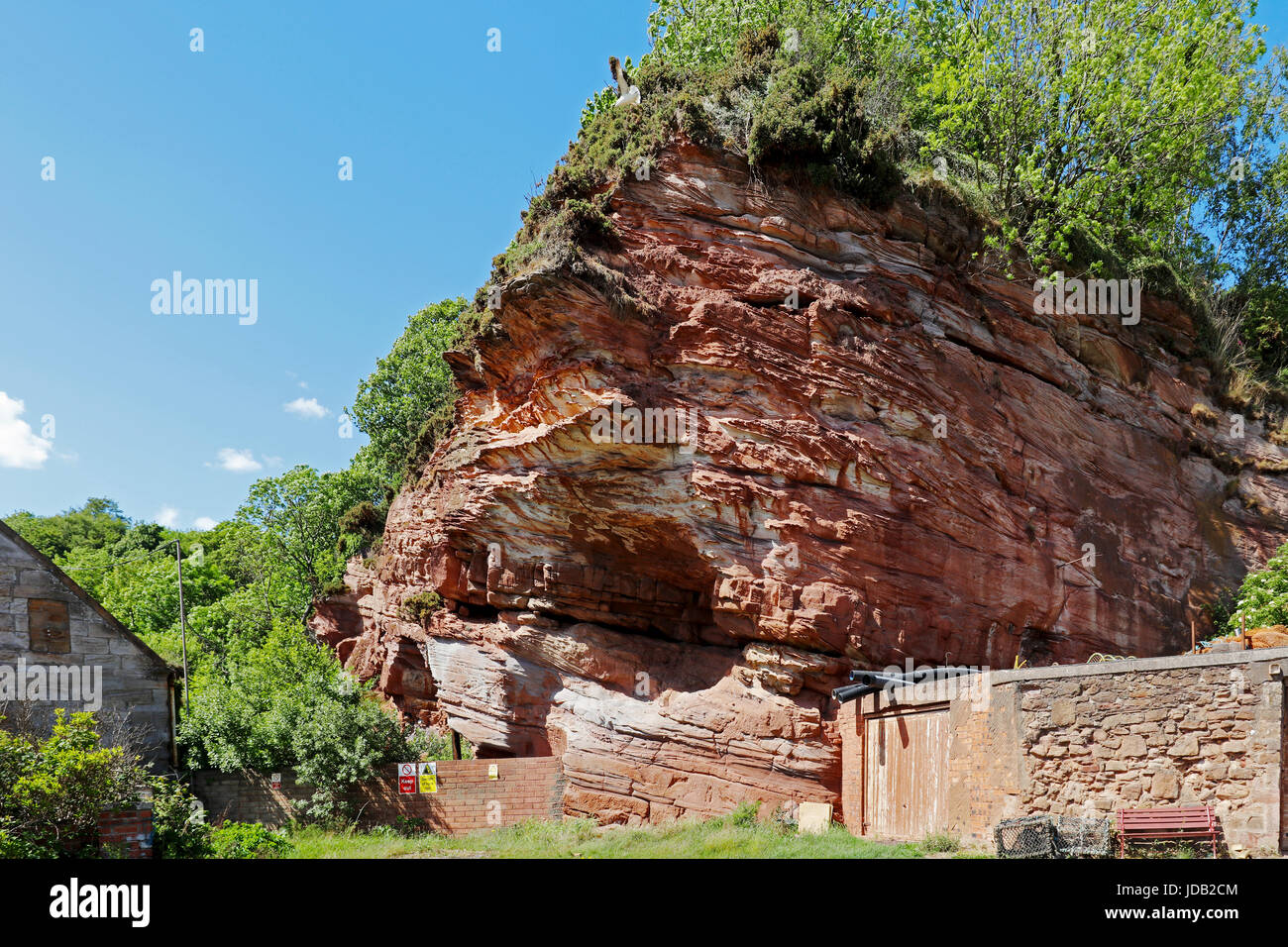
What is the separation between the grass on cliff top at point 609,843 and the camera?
12797 millimetres

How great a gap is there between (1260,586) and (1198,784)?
9.19m

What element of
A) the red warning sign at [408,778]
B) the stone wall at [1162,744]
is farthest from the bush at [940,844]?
the red warning sign at [408,778]

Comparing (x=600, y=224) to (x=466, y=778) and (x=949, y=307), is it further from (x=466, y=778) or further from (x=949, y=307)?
(x=466, y=778)

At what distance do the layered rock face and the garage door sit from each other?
1194mm

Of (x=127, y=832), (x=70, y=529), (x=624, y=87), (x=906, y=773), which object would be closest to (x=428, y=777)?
(x=127, y=832)

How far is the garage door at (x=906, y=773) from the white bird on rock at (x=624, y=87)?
14.0 meters

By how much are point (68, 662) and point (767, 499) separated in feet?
38.2

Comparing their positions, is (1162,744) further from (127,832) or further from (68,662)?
(68,662)

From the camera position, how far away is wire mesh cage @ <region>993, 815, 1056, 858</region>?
1088cm

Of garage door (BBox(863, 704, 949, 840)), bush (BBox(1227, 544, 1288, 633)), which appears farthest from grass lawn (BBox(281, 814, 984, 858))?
bush (BBox(1227, 544, 1288, 633))

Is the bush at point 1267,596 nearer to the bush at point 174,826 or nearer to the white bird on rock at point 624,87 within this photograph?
the white bird on rock at point 624,87

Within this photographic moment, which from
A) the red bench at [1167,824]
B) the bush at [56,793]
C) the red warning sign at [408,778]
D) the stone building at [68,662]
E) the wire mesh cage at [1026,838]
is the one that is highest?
the stone building at [68,662]

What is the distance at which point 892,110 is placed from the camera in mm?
20969

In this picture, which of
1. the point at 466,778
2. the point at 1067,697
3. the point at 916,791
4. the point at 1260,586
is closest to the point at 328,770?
the point at 466,778
